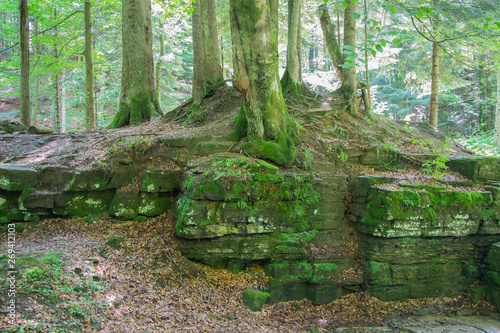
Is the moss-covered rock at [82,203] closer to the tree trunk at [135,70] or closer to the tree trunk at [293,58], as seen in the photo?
the tree trunk at [135,70]

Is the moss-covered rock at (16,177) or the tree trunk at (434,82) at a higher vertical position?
the tree trunk at (434,82)

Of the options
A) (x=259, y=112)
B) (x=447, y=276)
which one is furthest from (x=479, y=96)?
(x=259, y=112)

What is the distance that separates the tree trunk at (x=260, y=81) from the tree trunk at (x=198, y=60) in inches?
109

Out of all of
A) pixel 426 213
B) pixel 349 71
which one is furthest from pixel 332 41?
pixel 426 213

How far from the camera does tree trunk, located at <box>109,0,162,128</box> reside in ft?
33.4

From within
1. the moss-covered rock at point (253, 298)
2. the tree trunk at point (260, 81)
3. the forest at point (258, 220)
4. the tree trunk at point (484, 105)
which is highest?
the tree trunk at point (484, 105)

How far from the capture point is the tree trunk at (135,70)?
33.4 ft

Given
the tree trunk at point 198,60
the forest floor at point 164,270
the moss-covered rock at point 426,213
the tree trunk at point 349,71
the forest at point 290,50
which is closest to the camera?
the forest floor at point 164,270

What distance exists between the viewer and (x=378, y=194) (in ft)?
21.9

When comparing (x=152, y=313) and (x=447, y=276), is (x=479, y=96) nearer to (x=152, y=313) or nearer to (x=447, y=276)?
(x=447, y=276)

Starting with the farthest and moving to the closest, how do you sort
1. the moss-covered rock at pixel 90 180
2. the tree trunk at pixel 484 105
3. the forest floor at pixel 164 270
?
the tree trunk at pixel 484 105 → the moss-covered rock at pixel 90 180 → the forest floor at pixel 164 270

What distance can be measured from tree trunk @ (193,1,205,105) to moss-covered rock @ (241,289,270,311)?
242 inches

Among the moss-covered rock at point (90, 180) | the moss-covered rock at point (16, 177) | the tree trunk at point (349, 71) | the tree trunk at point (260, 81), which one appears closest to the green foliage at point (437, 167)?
the tree trunk at point (349, 71)

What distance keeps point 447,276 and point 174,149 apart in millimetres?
7136
